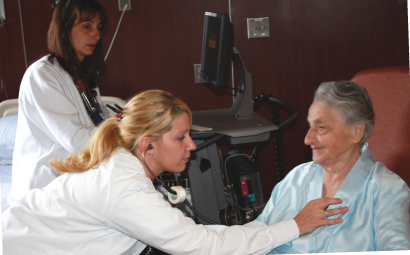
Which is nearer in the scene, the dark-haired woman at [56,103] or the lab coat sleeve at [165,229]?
the lab coat sleeve at [165,229]

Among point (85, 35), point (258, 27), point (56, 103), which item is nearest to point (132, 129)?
point (56, 103)

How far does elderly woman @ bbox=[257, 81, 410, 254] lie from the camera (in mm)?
1109

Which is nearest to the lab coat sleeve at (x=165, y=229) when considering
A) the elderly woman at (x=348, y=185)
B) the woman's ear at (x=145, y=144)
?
the woman's ear at (x=145, y=144)

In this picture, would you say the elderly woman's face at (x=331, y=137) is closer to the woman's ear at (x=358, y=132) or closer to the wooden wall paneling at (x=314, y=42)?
the woman's ear at (x=358, y=132)

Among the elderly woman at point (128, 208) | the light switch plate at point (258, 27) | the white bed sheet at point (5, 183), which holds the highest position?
the light switch plate at point (258, 27)

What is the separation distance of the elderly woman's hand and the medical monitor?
91 centimetres

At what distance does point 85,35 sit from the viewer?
5.74ft

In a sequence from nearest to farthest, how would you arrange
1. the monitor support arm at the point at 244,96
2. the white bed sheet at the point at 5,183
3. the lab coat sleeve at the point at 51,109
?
the lab coat sleeve at the point at 51,109 < the white bed sheet at the point at 5,183 < the monitor support arm at the point at 244,96

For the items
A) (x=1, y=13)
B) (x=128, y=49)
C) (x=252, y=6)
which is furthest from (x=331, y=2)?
(x=1, y=13)

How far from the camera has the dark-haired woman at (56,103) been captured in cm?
156

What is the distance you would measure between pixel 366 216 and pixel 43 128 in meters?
1.38

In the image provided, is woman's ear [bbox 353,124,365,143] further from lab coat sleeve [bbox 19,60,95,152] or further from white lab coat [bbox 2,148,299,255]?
lab coat sleeve [bbox 19,60,95,152]

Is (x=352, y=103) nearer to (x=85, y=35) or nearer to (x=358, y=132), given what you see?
(x=358, y=132)

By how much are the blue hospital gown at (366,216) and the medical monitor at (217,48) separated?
80 centimetres
